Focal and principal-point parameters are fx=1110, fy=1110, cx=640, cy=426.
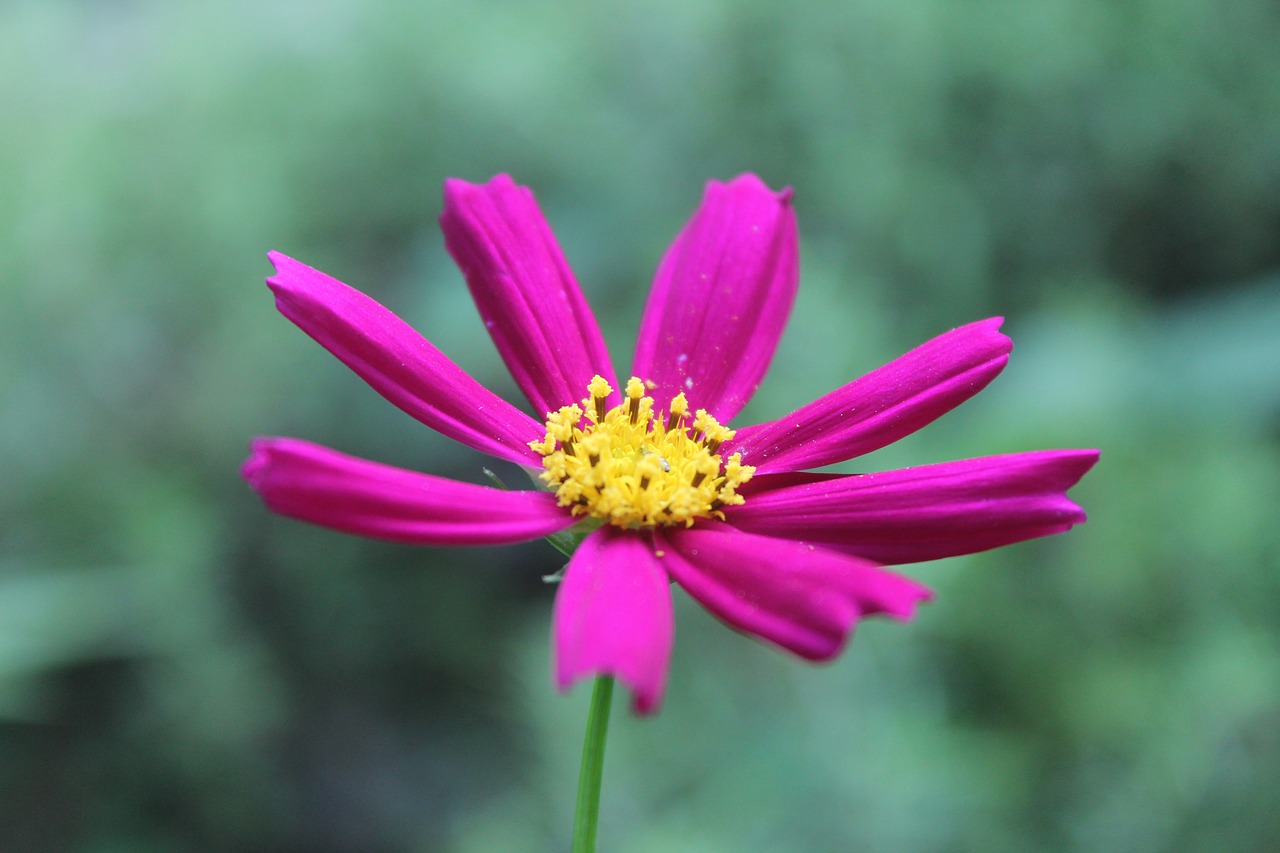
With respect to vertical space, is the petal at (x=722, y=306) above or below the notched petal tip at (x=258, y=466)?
above

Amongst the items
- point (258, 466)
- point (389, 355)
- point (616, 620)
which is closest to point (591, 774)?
point (616, 620)

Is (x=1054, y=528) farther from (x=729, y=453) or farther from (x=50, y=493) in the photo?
(x=50, y=493)

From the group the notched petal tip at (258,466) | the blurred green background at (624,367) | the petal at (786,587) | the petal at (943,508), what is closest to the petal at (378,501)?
the notched petal tip at (258,466)

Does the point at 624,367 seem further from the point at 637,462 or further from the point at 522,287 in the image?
the point at 637,462

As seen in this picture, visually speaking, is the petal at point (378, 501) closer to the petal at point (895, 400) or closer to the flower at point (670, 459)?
the flower at point (670, 459)

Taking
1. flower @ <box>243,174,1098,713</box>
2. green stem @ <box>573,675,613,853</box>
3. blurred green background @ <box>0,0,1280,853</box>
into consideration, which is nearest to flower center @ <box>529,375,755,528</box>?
flower @ <box>243,174,1098,713</box>

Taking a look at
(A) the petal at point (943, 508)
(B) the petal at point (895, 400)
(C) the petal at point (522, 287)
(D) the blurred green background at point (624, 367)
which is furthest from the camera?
(D) the blurred green background at point (624, 367)

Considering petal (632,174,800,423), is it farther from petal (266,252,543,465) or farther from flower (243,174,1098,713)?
petal (266,252,543,465)
